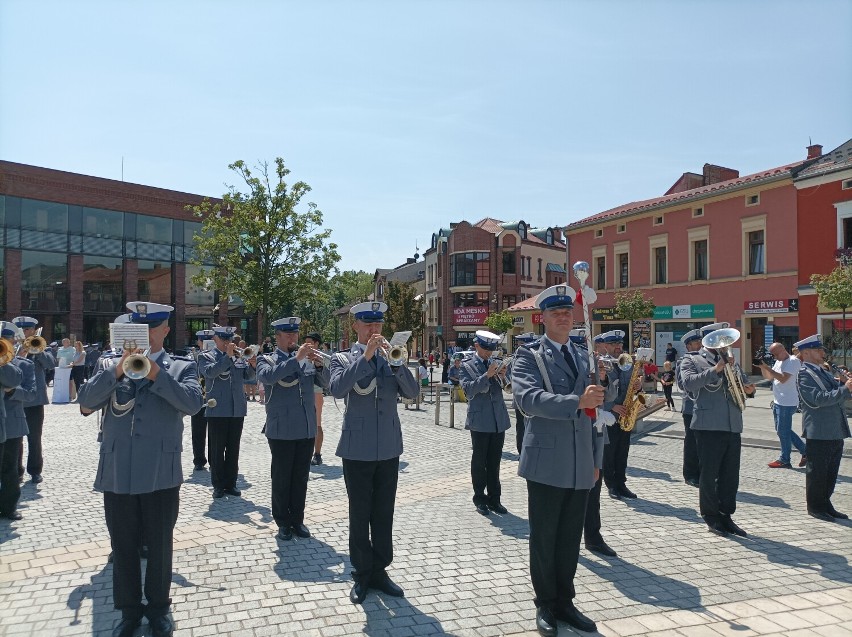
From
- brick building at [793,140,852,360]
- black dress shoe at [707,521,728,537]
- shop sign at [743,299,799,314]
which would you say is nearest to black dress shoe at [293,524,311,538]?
black dress shoe at [707,521,728,537]

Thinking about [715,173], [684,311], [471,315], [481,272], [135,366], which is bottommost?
[135,366]

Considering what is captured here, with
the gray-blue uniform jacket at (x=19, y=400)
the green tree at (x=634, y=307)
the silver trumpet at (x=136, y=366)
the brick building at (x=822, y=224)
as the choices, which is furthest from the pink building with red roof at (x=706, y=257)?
the silver trumpet at (x=136, y=366)

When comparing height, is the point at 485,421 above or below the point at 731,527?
above

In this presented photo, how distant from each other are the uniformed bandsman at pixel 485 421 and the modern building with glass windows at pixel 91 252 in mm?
31693

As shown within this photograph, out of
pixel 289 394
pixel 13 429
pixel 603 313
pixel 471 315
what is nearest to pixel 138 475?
pixel 289 394

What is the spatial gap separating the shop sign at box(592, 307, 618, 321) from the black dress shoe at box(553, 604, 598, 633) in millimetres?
32257

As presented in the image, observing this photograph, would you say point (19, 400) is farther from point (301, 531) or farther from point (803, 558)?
point (803, 558)

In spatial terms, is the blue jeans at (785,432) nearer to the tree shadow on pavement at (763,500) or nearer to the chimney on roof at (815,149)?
the tree shadow on pavement at (763,500)

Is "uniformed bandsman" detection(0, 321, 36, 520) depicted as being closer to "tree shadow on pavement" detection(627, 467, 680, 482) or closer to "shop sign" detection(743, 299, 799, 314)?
"tree shadow on pavement" detection(627, 467, 680, 482)

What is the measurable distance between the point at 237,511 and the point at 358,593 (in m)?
3.15

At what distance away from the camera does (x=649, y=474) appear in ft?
32.3

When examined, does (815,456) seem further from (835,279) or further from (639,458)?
(835,279)

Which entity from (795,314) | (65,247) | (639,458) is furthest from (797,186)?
(65,247)

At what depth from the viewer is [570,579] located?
4.63m
